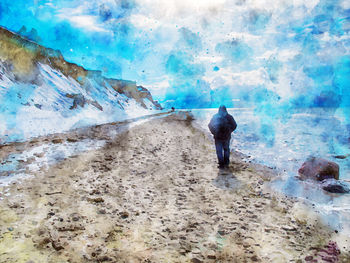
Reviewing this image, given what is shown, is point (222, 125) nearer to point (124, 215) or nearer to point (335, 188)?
point (335, 188)

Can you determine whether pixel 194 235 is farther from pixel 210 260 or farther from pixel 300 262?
pixel 300 262

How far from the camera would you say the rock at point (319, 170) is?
28.3 ft

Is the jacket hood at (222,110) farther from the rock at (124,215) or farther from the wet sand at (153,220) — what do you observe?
the rock at (124,215)

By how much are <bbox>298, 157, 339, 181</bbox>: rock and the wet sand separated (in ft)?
5.88

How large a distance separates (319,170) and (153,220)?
22.4 ft

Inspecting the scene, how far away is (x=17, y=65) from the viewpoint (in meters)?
24.3

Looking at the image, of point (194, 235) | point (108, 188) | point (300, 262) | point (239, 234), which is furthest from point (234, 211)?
point (108, 188)

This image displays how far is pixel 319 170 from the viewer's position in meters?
8.73

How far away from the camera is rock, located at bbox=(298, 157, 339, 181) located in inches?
339

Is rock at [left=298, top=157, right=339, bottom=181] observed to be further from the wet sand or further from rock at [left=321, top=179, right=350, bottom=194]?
the wet sand

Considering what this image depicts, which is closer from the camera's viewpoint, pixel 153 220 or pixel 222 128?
pixel 153 220

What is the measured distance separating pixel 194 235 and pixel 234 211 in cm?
144

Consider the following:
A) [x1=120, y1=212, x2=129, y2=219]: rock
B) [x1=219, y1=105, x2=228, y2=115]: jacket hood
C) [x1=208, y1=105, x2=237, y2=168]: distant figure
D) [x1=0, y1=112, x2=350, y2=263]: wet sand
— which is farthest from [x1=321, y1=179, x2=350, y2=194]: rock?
[x1=120, y1=212, x2=129, y2=219]: rock

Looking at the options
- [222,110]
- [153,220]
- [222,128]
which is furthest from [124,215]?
[222,110]
